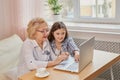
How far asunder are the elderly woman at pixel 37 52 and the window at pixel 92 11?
1.02 metres

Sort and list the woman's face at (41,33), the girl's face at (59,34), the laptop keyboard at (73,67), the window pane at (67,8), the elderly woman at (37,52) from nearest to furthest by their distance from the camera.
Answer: the laptop keyboard at (73,67)
the elderly woman at (37,52)
the woman's face at (41,33)
the girl's face at (59,34)
the window pane at (67,8)

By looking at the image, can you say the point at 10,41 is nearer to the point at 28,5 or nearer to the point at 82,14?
the point at 28,5

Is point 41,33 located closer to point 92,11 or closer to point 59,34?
point 59,34

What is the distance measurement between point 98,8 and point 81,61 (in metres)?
1.31

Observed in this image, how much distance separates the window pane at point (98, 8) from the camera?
99.4 inches

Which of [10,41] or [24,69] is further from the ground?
[10,41]

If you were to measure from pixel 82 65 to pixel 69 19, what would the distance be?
140 cm

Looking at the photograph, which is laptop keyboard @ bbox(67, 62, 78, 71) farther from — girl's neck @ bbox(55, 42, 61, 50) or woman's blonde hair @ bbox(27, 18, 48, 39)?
woman's blonde hair @ bbox(27, 18, 48, 39)

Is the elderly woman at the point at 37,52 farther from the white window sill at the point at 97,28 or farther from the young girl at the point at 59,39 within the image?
the white window sill at the point at 97,28

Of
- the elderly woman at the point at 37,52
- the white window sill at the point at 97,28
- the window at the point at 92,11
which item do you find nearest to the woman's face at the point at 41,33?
the elderly woman at the point at 37,52

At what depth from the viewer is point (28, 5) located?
258 cm

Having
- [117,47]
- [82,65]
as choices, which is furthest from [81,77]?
[117,47]

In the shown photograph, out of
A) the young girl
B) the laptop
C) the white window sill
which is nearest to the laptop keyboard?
the laptop

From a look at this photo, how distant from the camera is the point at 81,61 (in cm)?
147
